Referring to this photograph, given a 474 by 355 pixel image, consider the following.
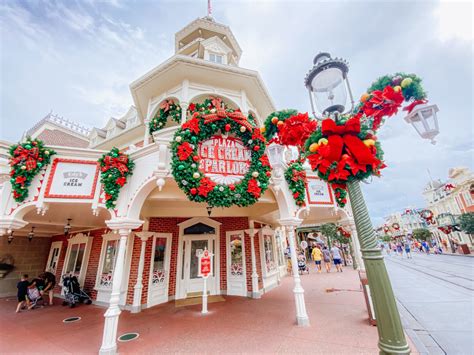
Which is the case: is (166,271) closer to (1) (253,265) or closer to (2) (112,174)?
(1) (253,265)

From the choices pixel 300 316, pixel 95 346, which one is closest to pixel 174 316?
pixel 95 346

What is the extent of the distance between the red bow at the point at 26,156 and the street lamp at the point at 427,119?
6777 mm

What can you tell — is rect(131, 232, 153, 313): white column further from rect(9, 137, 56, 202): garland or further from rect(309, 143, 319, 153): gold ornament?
rect(309, 143, 319, 153): gold ornament

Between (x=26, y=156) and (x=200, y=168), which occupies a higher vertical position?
(x=26, y=156)

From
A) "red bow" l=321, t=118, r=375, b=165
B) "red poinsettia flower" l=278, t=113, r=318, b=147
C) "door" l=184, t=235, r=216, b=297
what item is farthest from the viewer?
"door" l=184, t=235, r=216, b=297

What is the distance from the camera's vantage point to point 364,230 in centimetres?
213

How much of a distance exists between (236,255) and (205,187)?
527cm

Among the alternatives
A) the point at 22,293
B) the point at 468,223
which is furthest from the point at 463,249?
the point at 22,293

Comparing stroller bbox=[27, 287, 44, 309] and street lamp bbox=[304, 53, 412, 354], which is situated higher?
street lamp bbox=[304, 53, 412, 354]

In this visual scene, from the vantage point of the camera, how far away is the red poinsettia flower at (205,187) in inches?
170

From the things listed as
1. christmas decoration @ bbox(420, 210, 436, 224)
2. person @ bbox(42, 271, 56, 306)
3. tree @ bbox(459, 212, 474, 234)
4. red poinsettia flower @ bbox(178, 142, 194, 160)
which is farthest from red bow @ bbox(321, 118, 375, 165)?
tree @ bbox(459, 212, 474, 234)

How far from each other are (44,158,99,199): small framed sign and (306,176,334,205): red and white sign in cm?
600

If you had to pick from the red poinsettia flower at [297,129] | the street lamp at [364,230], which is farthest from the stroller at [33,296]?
the street lamp at [364,230]

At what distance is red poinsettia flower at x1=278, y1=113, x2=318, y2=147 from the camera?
272 cm
